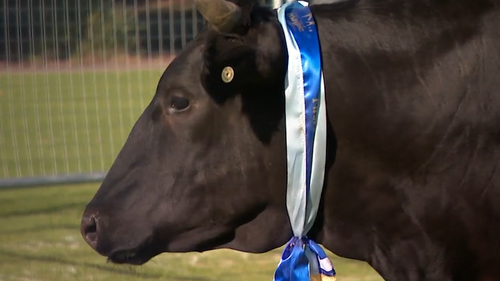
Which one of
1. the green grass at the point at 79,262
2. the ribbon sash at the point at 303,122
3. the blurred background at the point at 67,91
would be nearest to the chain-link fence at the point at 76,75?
the blurred background at the point at 67,91

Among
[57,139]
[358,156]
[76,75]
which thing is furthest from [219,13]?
[57,139]

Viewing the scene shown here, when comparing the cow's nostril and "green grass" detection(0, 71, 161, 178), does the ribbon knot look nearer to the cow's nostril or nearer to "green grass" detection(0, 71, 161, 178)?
the cow's nostril

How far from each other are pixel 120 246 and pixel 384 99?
1.04 metres

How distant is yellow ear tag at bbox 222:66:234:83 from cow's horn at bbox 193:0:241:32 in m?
0.13

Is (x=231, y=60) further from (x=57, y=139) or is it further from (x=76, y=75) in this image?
(x=57, y=139)

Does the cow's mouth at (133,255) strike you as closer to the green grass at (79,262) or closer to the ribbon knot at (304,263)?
the ribbon knot at (304,263)

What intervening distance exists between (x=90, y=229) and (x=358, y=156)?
3.17 feet

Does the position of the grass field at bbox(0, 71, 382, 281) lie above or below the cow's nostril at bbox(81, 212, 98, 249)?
below

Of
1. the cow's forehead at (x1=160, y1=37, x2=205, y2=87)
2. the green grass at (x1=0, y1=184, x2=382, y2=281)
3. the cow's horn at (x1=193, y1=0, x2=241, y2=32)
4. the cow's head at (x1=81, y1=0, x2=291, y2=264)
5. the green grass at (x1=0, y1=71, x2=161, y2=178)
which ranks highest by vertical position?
the cow's horn at (x1=193, y1=0, x2=241, y2=32)

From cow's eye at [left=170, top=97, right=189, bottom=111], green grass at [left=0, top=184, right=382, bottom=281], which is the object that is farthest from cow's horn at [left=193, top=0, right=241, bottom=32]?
green grass at [left=0, top=184, right=382, bottom=281]

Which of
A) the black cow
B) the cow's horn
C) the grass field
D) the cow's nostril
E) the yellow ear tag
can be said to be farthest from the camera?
the grass field

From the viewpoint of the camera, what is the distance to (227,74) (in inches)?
132

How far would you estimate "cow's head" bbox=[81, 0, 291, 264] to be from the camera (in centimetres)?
341

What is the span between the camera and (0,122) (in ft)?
31.8
